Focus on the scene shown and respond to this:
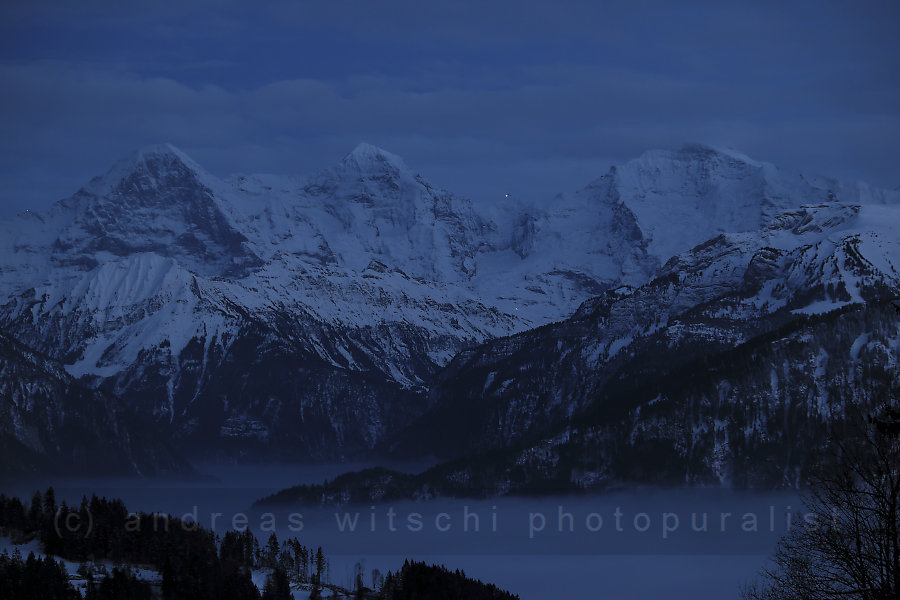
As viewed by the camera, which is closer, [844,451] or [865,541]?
[844,451]

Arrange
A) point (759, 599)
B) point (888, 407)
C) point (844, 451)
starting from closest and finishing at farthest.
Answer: point (888, 407) < point (844, 451) < point (759, 599)

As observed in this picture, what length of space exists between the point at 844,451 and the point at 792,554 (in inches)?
364

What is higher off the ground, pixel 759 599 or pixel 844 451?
pixel 844 451

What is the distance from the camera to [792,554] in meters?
72.9

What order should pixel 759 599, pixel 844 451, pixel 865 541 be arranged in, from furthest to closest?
pixel 759 599 → pixel 865 541 → pixel 844 451

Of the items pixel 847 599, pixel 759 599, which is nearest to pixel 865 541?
pixel 847 599

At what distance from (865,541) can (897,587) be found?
3.94 metres

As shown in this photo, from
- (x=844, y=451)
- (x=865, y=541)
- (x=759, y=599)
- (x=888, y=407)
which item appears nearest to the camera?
(x=888, y=407)

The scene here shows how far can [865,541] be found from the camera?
229 feet

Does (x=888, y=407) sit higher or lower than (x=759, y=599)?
higher

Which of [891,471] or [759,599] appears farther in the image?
[759,599]

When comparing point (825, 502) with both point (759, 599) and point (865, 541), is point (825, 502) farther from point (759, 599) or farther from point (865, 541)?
point (759, 599)

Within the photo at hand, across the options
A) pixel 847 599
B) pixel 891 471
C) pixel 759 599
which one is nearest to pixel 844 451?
pixel 891 471

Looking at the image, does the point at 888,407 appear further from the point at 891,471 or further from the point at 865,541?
the point at 865,541
